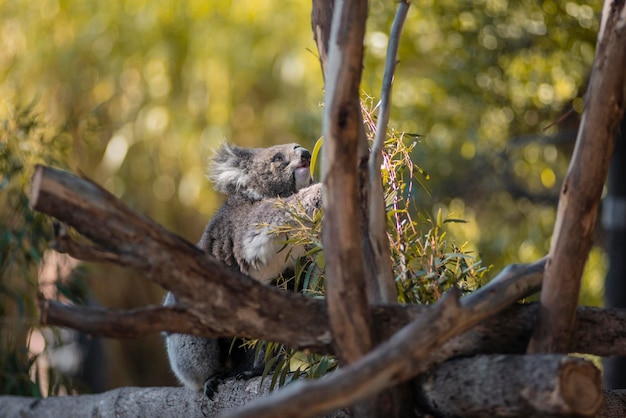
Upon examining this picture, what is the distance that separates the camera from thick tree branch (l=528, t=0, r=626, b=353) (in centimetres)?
176

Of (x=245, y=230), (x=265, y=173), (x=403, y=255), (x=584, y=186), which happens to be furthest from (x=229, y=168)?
(x=584, y=186)

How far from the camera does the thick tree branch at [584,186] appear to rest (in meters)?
1.76

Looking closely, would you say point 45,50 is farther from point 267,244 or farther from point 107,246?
point 107,246

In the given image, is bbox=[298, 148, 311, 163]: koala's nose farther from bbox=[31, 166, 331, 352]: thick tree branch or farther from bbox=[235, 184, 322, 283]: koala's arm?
bbox=[31, 166, 331, 352]: thick tree branch

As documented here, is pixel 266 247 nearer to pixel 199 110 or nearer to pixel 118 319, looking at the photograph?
pixel 118 319

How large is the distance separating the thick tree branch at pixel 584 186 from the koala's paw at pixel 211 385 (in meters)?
1.37

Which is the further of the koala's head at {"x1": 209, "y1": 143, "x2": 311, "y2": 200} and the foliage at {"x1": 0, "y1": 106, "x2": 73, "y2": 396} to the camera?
the foliage at {"x1": 0, "y1": 106, "x2": 73, "y2": 396}

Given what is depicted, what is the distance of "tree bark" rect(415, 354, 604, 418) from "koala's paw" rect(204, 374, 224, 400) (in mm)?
1200

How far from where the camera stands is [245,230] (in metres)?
2.90

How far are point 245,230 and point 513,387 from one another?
1.39 metres

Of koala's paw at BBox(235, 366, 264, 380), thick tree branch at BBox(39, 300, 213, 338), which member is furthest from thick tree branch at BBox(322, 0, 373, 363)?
koala's paw at BBox(235, 366, 264, 380)

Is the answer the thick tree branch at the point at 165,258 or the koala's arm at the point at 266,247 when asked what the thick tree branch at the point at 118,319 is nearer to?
the thick tree branch at the point at 165,258

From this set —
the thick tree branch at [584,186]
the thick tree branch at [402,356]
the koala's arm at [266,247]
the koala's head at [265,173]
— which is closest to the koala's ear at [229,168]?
the koala's head at [265,173]

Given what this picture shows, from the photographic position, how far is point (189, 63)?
7125 mm
